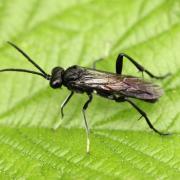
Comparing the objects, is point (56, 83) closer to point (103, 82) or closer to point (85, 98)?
point (85, 98)

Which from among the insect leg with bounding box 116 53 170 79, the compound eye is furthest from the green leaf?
the compound eye

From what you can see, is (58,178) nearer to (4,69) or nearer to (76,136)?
(76,136)

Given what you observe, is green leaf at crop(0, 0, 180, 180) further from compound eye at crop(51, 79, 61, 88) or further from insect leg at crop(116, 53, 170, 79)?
compound eye at crop(51, 79, 61, 88)

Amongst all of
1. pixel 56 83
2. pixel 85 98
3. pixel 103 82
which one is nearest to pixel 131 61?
pixel 103 82

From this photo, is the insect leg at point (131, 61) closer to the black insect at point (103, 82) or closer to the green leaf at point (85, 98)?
the black insect at point (103, 82)

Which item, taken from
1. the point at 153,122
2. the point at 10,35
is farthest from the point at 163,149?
the point at 10,35

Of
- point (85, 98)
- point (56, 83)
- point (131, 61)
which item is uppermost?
point (56, 83)
